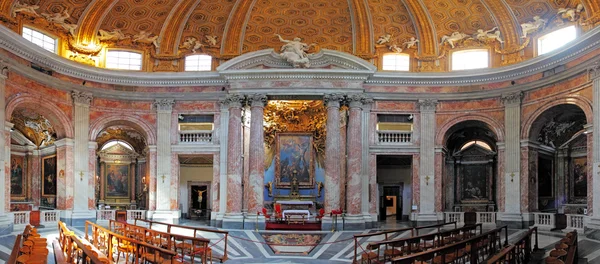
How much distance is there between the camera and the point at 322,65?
26.1 meters

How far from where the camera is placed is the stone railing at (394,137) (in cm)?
2670

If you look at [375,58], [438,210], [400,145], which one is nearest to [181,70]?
[375,58]

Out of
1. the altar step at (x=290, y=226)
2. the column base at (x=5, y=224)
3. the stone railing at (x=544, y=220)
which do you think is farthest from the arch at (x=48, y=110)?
the stone railing at (x=544, y=220)

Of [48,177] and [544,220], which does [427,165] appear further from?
[48,177]

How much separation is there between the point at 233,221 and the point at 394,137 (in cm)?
873

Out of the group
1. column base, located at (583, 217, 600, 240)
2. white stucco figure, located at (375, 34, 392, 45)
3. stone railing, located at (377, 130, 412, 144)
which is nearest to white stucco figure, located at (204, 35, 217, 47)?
white stucco figure, located at (375, 34, 392, 45)

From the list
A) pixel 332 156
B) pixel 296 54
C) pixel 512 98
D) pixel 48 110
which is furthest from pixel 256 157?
pixel 512 98

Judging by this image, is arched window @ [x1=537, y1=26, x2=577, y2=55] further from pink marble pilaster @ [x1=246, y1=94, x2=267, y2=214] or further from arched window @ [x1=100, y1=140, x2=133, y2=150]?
arched window @ [x1=100, y1=140, x2=133, y2=150]

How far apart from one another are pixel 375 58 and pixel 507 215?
9829mm

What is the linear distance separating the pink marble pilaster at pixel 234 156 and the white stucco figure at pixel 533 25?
43.7 ft

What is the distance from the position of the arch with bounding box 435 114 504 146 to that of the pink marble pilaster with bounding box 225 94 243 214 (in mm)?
9523

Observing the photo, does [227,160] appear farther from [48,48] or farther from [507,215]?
[507,215]

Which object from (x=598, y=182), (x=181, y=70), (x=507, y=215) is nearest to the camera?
(x=598, y=182)

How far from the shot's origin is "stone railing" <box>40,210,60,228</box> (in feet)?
75.5
